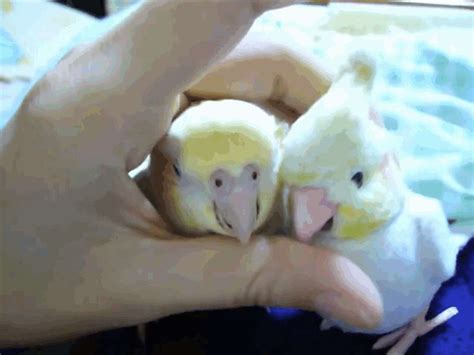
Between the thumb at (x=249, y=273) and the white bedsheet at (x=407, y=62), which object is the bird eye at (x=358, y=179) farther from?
the white bedsheet at (x=407, y=62)

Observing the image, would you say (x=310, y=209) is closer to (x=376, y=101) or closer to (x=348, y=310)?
(x=348, y=310)

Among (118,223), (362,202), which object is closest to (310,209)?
(362,202)

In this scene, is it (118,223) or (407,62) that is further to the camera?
(407,62)

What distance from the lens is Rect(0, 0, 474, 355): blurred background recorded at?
754mm

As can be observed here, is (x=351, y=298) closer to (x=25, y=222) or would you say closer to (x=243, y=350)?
(x=243, y=350)

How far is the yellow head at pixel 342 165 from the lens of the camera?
62cm

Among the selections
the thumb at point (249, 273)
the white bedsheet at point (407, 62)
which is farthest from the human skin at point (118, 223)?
the white bedsheet at point (407, 62)

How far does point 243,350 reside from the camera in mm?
752

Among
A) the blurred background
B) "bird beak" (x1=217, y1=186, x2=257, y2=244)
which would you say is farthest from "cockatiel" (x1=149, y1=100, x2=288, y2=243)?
the blurred background

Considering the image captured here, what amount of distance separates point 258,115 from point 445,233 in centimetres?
22

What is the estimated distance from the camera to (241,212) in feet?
2.03

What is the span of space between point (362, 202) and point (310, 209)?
0.15 ft

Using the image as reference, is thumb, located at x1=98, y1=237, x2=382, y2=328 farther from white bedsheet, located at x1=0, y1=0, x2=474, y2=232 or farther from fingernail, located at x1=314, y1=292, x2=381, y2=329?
white bedsheet, located at x1=0, y1=0, x2=474, y2=232

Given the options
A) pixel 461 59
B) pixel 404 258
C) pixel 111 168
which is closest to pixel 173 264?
pixel 111 168
